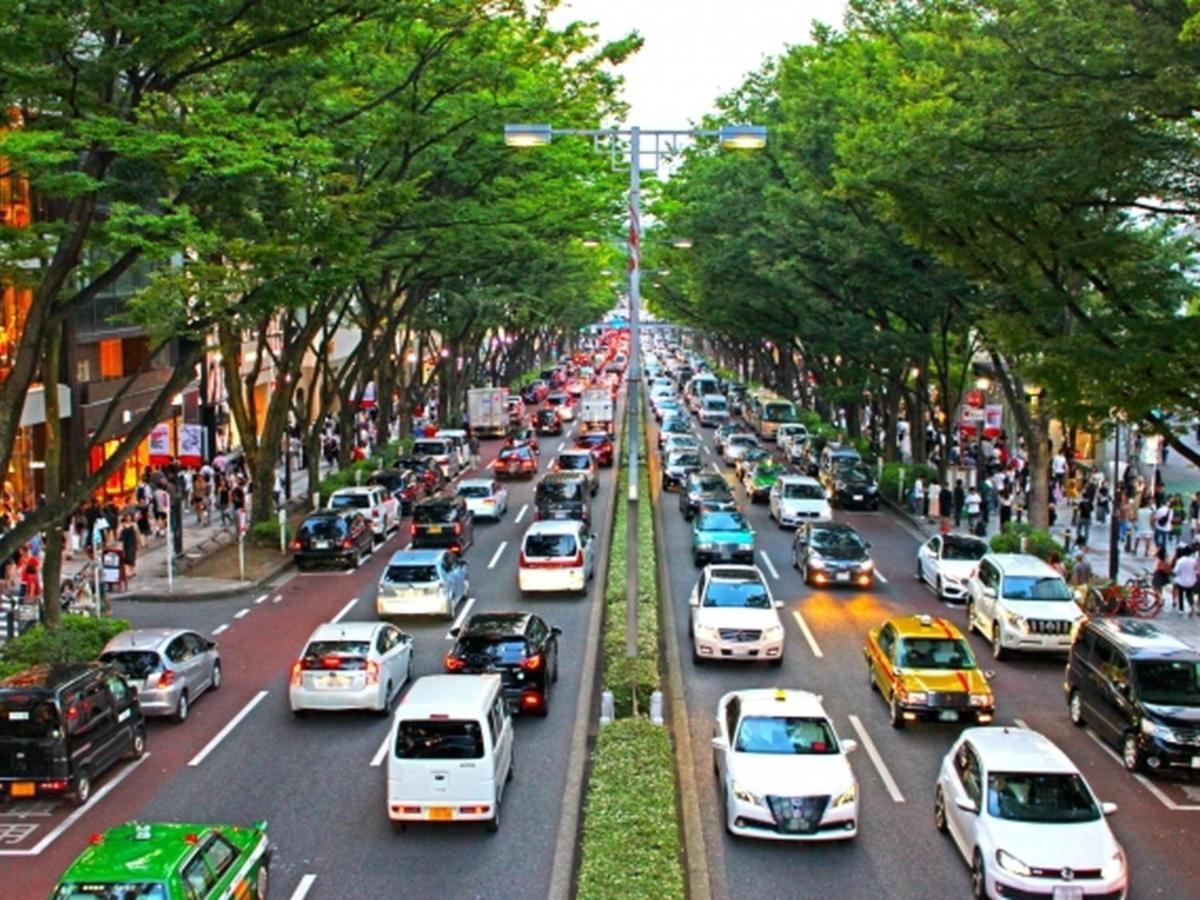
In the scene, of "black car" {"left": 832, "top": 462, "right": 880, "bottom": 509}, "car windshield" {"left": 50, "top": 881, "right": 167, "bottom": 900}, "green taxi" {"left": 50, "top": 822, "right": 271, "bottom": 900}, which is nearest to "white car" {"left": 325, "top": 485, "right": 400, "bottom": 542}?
"black car" {"left": 832, "top": 462, "right": 880, "bottom": 509}

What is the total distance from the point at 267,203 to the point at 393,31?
791 cm

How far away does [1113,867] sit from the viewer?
14.1 meters

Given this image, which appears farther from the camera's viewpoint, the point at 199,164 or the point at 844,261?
the point at 844,261

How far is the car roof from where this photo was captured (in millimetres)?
15445

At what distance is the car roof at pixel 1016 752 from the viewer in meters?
15.4

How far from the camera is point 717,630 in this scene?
80.3ft

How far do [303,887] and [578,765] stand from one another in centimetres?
501

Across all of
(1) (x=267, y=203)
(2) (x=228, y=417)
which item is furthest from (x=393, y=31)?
(2) (x=228, y=417)

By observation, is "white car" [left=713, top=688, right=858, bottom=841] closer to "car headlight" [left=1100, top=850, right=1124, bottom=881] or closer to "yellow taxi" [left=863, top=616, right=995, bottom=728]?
"car headlight" [left=1100, top=850, right=1124, bottom=881]

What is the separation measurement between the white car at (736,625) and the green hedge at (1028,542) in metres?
10.6

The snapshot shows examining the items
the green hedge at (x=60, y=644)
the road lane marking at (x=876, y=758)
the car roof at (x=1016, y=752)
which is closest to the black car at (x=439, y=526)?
the green hedge at (x=60, y=644)

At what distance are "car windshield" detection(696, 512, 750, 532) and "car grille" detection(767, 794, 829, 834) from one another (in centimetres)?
1962

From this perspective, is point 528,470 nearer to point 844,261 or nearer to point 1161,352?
point 844,261

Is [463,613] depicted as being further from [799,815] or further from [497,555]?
[799,815]
